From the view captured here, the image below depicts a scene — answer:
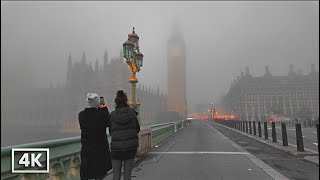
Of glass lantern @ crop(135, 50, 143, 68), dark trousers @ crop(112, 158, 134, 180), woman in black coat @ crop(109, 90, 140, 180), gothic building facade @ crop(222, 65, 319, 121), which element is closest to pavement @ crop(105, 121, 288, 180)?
dark trousers @ crop(112, 158, 134, 180)

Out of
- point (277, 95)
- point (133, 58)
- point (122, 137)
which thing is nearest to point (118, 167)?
point (122, 137)

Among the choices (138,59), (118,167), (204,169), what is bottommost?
(204,169)

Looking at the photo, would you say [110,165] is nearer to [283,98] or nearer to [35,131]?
[35,131]

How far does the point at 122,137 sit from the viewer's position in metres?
4.45

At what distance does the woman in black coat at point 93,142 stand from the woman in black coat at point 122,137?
18 centimetres

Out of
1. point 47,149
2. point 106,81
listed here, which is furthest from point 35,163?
point 106,81

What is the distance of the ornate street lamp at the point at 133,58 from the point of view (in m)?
11.4

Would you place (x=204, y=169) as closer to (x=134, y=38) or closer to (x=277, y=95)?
(x=134, y=38)

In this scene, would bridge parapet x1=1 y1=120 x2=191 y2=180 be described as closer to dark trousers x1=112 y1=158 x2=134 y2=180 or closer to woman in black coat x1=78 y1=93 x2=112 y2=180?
woman in black coat x1=78 y1=93 x2=112 y2=180

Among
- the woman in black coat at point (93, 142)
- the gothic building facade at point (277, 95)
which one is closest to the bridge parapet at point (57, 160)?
the woman in black coat at point (93, 142)

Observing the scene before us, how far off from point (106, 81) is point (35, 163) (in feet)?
285

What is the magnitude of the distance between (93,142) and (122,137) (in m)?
0.47

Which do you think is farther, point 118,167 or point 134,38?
point 134,38

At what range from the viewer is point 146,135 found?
39.5ft
